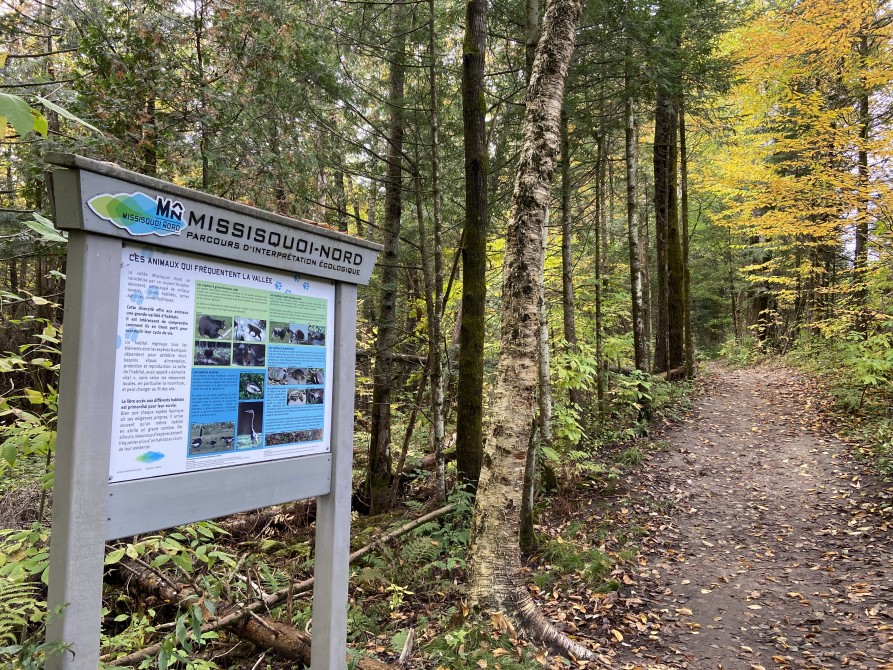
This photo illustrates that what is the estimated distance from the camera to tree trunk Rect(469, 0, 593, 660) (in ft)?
13.1

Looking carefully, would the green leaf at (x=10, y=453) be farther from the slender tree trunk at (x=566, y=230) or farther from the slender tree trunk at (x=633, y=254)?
the slender tree trunk at (x=633, y=254)

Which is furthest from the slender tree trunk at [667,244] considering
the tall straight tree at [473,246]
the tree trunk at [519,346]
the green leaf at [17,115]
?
the green leaf at [17,115]

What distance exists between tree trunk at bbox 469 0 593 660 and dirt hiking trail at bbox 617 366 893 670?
50.3 inches

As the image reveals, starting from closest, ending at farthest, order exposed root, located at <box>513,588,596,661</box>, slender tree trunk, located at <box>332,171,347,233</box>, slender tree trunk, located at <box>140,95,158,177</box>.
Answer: exposed root, located at <box>513,588,596,661</box>
slender tree trunk, located at <box>140,95,158,177</box>
slender tree trunk, located at <box>332,171,347,233</box>

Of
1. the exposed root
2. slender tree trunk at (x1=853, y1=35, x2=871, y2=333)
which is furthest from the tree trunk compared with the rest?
slender tree trunk at (x1=853, y1=35, x2=871, y2=333)

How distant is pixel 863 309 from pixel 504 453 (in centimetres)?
1084

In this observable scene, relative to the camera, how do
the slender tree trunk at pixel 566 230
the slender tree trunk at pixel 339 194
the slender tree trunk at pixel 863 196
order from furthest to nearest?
the slender tree trunk at pixel 863 196 < the slender tree trunk at pixel 566 230 < the slender tree trunk at pixel 339 194

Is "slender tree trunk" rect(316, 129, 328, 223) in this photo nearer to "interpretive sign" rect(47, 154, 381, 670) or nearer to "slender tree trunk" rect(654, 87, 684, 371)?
"interpretive sign" rect(47, 154, 381, 670)

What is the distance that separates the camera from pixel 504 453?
4.07 m

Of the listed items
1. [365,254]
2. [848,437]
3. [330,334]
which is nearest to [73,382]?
[330,334]

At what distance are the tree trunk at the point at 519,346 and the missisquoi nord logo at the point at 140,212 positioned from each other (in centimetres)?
281

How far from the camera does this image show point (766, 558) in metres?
5.45

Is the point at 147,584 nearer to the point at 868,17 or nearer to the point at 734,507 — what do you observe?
the point at 734,507

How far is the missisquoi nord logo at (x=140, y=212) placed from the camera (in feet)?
5.92
